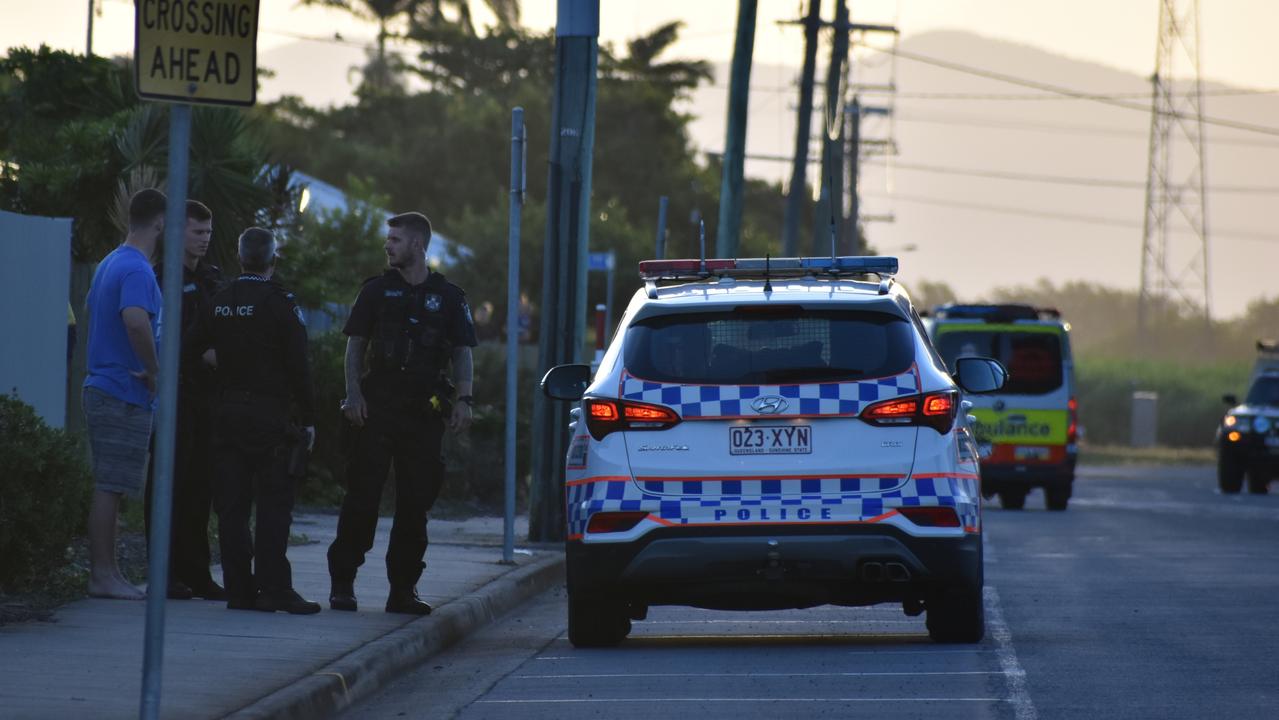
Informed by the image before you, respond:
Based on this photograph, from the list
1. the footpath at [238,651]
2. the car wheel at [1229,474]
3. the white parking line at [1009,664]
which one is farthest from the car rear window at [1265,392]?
the footpath at [238,651]

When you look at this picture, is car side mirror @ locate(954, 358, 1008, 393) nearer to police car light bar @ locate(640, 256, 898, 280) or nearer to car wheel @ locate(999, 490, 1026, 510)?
police car light bar @ locate(640, 256, 898, 280)

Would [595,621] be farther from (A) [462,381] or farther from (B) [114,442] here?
(B) [114,442]

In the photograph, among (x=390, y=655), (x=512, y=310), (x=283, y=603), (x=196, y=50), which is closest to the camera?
(x=196, y=50)

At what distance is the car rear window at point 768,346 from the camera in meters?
10.7

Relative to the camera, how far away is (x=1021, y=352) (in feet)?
87.0

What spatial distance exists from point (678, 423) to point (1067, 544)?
10.2 meters

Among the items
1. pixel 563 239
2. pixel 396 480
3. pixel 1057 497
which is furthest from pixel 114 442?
pixel 1057 497

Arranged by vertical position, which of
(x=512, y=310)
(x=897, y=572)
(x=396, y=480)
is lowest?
(x=897, y=572)

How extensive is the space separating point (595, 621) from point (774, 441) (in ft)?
4.74

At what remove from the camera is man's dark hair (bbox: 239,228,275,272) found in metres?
11.5

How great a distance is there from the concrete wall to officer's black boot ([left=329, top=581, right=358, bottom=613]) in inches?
146

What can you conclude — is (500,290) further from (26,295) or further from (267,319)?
(267,319)

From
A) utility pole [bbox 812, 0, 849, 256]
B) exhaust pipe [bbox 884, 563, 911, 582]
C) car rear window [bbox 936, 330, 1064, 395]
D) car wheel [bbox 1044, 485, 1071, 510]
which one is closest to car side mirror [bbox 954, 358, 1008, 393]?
exhaust pipe [bbox 884, 563, 911, 582]

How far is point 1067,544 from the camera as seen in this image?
794 inches
